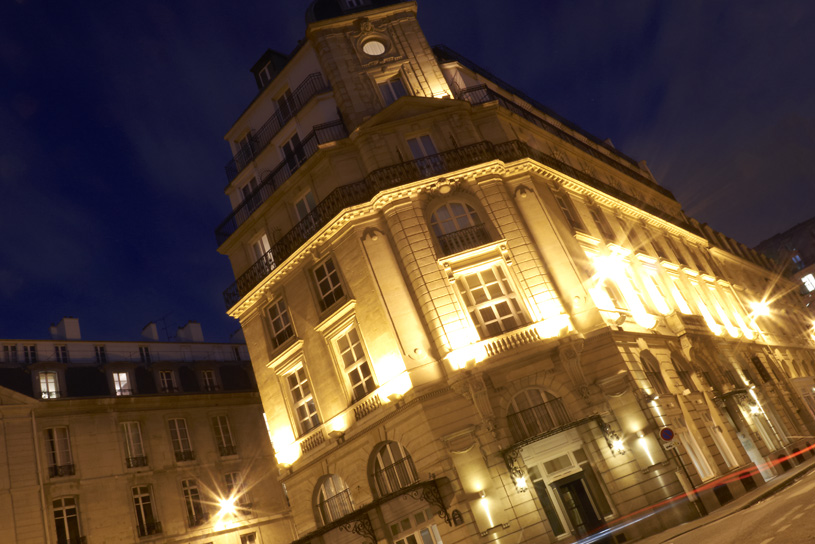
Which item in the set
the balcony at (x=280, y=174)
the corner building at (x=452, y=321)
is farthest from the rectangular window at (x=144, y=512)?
the balcony at (x=280, y=174)

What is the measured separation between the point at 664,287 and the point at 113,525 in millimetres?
26781

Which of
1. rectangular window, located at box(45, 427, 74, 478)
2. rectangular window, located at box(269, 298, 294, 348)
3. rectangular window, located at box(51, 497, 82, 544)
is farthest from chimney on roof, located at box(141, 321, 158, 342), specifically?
rectangular window, located at box(269, 298, 294, 348)

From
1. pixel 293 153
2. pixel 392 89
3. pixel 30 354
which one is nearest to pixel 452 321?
pixel 392 89

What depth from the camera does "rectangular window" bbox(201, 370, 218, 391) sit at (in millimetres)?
38156

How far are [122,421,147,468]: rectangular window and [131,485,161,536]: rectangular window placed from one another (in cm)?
122

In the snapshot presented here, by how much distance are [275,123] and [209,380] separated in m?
16.0

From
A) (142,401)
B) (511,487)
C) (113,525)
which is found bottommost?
(511,487)

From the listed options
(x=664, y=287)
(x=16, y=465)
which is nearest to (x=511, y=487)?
(x=664, y=287)

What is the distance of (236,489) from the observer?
35.3m

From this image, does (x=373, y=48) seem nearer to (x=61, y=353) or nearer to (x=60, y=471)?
(x=61, y=353)

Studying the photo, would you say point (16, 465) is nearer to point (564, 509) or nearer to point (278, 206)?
point (278, 206)

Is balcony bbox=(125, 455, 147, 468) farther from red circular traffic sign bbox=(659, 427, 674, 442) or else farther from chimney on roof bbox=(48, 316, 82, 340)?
red circular traffic sign bbox=(659, 427, 674, 442)

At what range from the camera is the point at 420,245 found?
929 inches

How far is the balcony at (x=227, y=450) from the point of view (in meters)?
36.1
